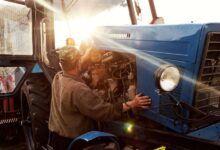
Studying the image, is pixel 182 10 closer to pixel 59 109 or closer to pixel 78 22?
pixel 78 22

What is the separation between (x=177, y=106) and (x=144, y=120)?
56 cm

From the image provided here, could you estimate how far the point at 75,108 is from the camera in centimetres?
310

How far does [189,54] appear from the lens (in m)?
2.72

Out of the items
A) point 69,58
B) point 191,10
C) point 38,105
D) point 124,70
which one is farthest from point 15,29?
point 191,10

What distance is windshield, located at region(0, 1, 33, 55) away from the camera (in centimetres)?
442

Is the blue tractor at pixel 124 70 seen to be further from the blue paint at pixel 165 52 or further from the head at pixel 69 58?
the head at pixel 69 58

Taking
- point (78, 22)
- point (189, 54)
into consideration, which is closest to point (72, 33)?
point (78, 22)

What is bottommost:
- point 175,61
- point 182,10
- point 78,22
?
point 175,61

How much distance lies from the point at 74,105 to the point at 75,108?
1.4 inches

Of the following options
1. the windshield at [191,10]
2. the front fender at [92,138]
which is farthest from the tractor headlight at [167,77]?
the windshield at [191,10]

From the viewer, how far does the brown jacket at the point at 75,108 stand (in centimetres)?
299

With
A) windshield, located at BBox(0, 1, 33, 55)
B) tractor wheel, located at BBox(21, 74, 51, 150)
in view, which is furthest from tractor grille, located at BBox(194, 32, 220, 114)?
windshield, located at BBox(0, 1, 33, 55)

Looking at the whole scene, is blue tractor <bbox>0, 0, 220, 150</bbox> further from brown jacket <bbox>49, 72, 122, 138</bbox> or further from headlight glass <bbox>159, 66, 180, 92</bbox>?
brown jacket <bbox>49, 72, 122, 138</bbox>

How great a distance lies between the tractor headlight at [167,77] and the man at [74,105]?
379 millimetres
